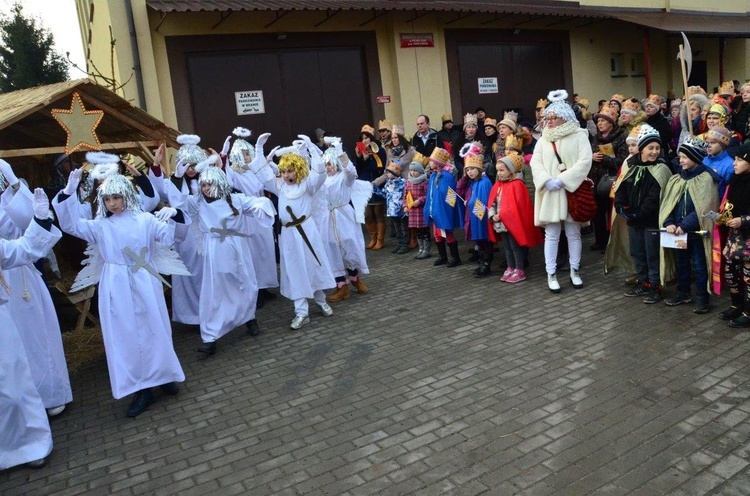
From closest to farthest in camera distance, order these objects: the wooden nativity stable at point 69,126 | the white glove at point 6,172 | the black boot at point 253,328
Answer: the white glove at point 6,172 → the wooden nativity stable at point 69,126 → the black boot at point 253,328

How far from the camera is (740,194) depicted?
5.12 meters

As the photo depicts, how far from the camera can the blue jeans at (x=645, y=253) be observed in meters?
6.08

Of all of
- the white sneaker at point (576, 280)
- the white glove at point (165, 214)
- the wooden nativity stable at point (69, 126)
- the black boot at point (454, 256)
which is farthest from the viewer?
the black boot at point (454, 256)

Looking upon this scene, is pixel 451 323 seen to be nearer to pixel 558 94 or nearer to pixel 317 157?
pixel 317 157

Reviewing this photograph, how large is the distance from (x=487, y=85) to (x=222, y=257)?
10614mm

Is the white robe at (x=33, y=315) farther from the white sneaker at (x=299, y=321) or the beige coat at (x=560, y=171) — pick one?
the beige coat at (x=560, y=171)

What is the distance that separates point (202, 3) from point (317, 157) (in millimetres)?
5593

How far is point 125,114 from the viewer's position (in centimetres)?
702

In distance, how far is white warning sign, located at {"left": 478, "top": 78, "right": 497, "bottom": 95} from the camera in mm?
14698

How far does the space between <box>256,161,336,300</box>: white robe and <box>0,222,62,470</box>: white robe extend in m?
2.76

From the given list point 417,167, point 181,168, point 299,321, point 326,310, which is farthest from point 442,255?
point 181,168

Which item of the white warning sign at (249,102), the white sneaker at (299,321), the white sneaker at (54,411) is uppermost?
the white warning sign at (249,102)

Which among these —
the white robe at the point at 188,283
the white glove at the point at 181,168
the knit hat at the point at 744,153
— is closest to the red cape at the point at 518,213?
the knit hat at the point at 744,153

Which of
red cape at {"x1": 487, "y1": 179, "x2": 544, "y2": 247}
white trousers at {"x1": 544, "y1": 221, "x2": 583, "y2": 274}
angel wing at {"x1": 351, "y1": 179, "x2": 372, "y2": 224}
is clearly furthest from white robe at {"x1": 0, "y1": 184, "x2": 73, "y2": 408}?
white trousers at {"x1": 544, "y1": 221, "x2": 583, "y2": 274}
